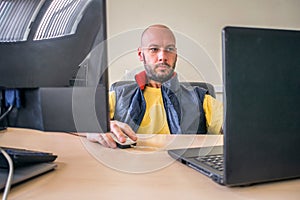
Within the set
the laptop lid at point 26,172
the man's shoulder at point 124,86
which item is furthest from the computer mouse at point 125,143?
the man's shoulder at point 124,86

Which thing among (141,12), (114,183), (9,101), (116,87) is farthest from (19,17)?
(141,12)

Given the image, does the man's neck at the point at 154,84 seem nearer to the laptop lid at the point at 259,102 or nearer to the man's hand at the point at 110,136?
the man's hand at the point at 110,136

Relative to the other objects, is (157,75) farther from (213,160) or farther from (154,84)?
(213,160)

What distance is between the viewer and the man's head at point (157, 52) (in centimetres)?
172

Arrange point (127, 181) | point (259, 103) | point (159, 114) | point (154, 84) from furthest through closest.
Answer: point (154, 84) < point (159, 114) < point (127, 181) < point (259, 103)

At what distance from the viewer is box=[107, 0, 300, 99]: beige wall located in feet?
7.45

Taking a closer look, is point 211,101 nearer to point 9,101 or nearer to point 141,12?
point 141,12

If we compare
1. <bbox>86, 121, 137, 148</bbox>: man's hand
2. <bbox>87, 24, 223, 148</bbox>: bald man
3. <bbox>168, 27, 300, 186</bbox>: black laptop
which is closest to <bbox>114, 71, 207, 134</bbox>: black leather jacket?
<bbox>87, 24, 223, 148</bbox>: bald man

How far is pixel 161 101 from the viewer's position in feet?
5.25

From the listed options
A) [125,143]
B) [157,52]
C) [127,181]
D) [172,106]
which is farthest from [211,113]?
[127,181]

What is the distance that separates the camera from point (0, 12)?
1.84ft

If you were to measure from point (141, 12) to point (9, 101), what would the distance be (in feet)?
5.96

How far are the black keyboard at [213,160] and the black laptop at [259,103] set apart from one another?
11cm

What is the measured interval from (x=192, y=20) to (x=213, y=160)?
73.8 inches
